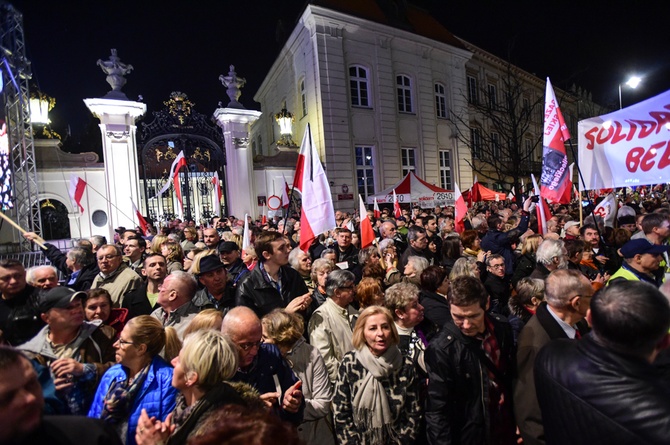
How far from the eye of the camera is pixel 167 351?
8.21 feet

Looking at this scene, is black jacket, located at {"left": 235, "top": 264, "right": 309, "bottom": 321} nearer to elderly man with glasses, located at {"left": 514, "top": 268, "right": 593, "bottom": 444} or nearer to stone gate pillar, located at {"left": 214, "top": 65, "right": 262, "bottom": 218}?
elderly man with glasses, located at {"left": 514, "top": 268, "right": 593, "bottom": 444}

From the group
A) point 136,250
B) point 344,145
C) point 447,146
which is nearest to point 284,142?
point 344,145

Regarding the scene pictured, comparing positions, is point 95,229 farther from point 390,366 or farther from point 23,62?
point 390,366

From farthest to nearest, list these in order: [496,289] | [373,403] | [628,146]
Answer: [628,146] < [496,289] < [373,403]

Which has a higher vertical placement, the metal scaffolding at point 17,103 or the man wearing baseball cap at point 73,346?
the metal scaffolding at point 17,103

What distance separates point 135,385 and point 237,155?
1530 centimetres

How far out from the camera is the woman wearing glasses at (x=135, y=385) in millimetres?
2025

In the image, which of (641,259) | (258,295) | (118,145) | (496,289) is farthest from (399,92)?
(258,295)

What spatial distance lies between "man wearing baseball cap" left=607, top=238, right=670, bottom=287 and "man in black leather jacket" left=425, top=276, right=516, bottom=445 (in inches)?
70.3

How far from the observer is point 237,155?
54.2 ft

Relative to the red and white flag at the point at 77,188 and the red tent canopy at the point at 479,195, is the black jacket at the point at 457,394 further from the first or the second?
the red and white flag at the point at 77,188

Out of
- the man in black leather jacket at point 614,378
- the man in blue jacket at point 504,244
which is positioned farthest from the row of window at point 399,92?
the man in black leather jacket at point 614,378

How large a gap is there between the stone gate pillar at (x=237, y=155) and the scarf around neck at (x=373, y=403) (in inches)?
578

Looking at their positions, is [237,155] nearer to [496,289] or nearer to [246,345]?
[496,289]
